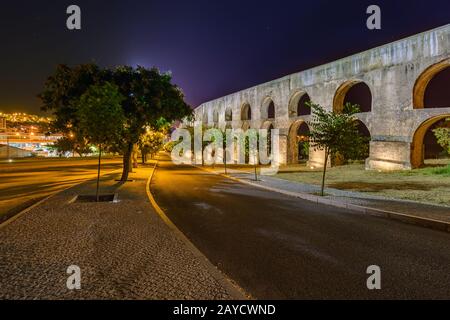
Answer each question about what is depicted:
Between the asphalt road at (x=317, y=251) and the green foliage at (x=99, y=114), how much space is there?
10.6 ft

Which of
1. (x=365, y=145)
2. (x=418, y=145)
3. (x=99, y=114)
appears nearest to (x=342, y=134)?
(x=365, y=145)

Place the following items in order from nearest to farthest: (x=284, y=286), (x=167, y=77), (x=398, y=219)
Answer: (x=284, y=286) → (x=398, y=219) → (x=167, y=77)

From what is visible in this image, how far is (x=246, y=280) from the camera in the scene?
13.4ft

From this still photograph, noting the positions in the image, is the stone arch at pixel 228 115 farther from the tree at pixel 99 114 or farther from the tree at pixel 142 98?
the tree at pixel 99 114

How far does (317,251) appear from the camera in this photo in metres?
5.36

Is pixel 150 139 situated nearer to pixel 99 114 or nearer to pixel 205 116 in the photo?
pixel 99 114

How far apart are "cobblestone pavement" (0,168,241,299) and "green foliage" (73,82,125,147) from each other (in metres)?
3.19

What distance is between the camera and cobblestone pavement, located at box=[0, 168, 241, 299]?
357 centimetres

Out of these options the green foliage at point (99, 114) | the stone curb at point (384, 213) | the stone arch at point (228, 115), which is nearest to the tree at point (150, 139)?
the green foliage at point (99, 114)

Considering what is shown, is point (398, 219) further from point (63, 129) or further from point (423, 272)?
point (63, 129)

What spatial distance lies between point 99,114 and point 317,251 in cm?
772

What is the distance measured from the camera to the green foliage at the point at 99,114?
9680 mm
